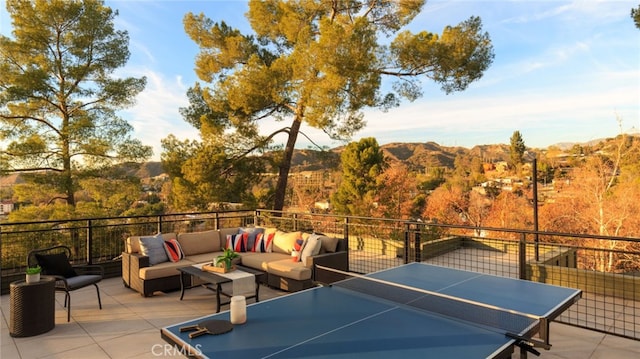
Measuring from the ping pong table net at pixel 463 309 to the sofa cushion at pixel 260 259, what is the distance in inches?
109

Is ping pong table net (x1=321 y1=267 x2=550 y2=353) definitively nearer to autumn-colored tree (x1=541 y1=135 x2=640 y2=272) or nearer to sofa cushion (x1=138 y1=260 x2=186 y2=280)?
sofa cushion (x1=138 y1=260 x2=186 y2=280)

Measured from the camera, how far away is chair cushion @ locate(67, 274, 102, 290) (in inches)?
161

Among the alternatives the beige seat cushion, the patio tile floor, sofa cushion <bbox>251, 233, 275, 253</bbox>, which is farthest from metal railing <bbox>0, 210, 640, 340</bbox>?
the beige seat cushion

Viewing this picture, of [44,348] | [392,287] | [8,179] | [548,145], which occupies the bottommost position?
[44,348]

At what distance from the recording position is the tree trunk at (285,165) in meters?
11.2

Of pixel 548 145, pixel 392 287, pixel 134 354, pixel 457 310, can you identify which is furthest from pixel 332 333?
pixel 548 145

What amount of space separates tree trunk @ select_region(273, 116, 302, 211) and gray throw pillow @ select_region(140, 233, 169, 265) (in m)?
6.24

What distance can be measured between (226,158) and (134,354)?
811 centimetres

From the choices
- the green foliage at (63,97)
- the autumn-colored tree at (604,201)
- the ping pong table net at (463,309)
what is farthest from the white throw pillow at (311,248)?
the autumn-colored tree at (604,201)

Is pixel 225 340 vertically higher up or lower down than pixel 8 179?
lower down

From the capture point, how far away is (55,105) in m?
10.3

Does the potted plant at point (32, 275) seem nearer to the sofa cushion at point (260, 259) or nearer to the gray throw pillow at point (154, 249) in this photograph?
the gray throw pillow at point (154, 249)

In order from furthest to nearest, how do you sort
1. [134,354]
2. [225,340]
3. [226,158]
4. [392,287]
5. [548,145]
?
[548,145], [226,158], [134,354], [392,287], [225,340]

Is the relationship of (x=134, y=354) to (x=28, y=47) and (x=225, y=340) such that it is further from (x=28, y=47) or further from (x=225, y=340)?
(x=28, y=47)
